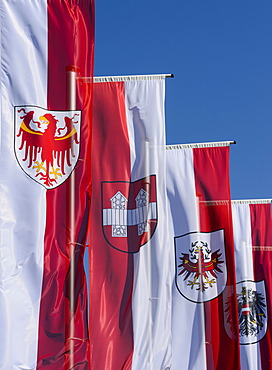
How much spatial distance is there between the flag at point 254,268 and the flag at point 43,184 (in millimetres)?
11273

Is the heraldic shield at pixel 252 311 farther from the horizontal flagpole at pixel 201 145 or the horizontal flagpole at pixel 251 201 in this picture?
the horizontal flagpole at pixel 201 145

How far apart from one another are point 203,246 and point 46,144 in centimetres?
746

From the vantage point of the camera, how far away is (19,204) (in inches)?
528

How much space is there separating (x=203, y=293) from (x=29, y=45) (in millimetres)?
7831

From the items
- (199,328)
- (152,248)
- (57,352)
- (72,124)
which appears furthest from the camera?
(199,328)

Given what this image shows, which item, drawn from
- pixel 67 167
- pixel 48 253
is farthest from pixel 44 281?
pixel 67 167

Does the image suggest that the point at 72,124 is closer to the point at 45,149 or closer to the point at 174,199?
the point at 45,149

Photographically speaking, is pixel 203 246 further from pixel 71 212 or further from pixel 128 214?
pixel 71 212

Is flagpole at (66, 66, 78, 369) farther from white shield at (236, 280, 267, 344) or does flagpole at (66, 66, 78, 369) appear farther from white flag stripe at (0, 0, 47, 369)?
white shield at (236, 280, 267, 344)

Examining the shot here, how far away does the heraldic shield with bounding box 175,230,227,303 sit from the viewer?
1992cm

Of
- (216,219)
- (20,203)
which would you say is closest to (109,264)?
(20,203)

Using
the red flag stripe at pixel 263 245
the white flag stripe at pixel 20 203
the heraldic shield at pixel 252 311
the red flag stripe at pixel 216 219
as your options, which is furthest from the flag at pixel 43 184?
the heraldic shield at pixel 252 311

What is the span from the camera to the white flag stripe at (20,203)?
12.8 m

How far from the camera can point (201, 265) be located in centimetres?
2011
